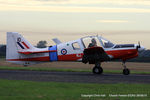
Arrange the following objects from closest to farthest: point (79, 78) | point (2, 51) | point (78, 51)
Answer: point (79, 78), point (78, 51), point (2, 51)

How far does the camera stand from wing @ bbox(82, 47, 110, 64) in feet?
70.2

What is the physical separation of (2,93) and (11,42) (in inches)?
515

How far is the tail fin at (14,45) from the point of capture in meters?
23.8

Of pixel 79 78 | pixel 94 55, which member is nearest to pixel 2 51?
pixel 94 55

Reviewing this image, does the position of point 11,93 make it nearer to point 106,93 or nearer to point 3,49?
point 106,93

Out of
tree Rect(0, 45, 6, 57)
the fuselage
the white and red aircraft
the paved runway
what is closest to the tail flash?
the white and red aircraft

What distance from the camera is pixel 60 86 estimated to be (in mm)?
13594

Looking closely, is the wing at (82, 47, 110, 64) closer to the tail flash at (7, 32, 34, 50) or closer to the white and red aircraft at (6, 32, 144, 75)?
the white and red aircraft at (6, 32, 144, 75)

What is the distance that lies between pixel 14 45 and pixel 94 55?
19.9ft

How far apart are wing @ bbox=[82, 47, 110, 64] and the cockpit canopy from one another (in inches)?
17.5

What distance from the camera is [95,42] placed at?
71.1 ft

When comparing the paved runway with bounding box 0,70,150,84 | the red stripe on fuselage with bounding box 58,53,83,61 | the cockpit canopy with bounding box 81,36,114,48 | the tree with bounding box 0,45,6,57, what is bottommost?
the paved runway with bounding box 0,70,150,84

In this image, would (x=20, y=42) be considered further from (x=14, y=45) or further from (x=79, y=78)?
(x=79, y=78)

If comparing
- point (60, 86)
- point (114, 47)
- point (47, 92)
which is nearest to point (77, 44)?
point (114, 47)
